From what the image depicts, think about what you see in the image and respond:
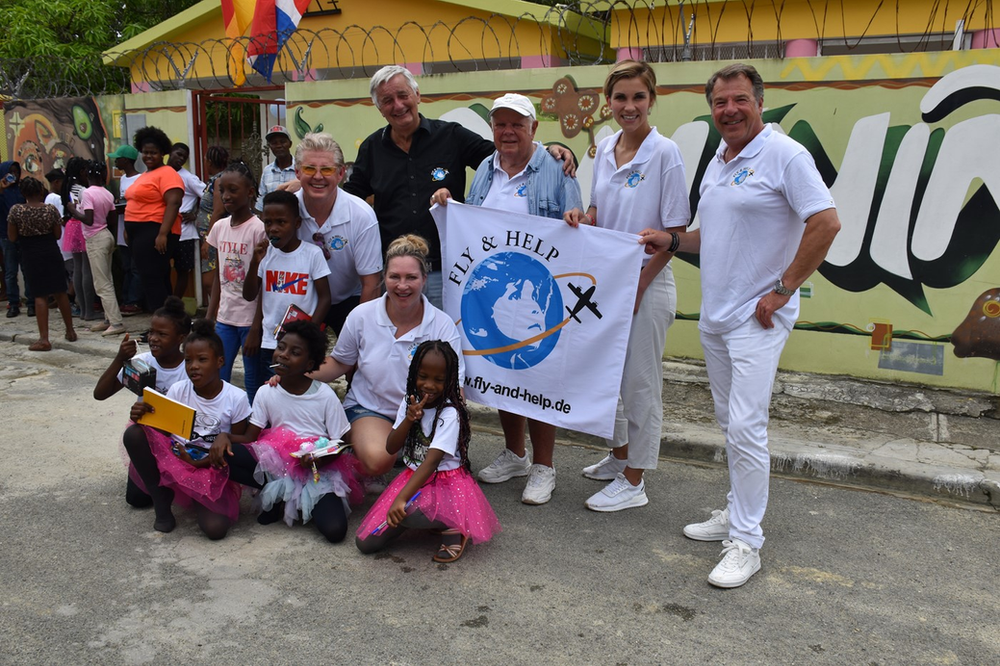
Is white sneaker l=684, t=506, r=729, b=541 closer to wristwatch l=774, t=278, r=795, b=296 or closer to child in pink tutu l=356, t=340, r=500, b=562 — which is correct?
child in pink tutu l=356, t=340, r=500, b=562

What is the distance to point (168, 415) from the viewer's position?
156 inches

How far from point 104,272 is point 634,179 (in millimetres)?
6841

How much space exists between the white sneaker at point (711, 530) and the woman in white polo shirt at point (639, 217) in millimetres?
435

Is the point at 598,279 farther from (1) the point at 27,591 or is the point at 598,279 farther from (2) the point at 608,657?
(1) the point at 27,591

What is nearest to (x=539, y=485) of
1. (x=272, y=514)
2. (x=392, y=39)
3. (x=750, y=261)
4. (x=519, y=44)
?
(x=272, y=514)

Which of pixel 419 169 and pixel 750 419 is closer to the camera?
pixel 750 419

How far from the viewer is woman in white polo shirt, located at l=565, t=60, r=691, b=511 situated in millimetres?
3973

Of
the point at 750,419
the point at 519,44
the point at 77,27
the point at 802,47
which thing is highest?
the point at 77,27

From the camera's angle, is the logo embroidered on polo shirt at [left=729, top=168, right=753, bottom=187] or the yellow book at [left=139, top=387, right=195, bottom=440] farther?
the yellow book at [left=139, top=387, right=195, bottom=440]

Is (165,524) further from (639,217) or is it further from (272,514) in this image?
(639,217)

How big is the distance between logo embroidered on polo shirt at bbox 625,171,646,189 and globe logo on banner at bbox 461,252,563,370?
595 millimetres

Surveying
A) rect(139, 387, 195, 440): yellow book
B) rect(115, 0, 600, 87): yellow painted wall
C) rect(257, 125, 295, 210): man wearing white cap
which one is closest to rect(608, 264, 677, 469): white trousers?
rect(139, 387, 195, 440): yellow book

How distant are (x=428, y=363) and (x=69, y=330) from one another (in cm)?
608

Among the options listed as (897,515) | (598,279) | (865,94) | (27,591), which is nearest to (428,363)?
(598,279)
